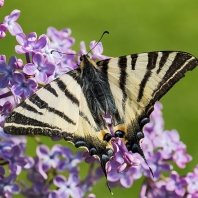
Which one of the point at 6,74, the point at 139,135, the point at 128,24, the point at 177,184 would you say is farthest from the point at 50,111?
the point at 128,24

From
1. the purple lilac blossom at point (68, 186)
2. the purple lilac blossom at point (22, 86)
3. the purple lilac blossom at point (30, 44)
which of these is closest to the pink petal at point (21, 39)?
the purple lilac blossom at point (30, 44)

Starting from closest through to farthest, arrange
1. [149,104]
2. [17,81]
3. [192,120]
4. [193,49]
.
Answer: [17,81]
[149,104]
[192,120]
[193,49]

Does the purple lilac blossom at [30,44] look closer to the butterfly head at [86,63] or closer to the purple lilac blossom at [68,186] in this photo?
the butterfly head at [86,63]

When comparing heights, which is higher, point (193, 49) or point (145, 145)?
point (145, 145)

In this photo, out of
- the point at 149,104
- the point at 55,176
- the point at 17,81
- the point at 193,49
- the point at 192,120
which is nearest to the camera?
the point at 17,81

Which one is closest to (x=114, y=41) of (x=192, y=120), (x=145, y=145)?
(x=192, y=120)

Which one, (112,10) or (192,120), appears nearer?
(192,120)

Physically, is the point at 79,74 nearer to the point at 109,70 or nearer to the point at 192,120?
the point at 109,70

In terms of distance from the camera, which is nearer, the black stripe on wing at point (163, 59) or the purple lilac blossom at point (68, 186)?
the black stripe on wing at point (163, 59)

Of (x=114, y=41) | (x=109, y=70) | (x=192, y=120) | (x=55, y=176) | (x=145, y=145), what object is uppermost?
(x=109, y=70)
